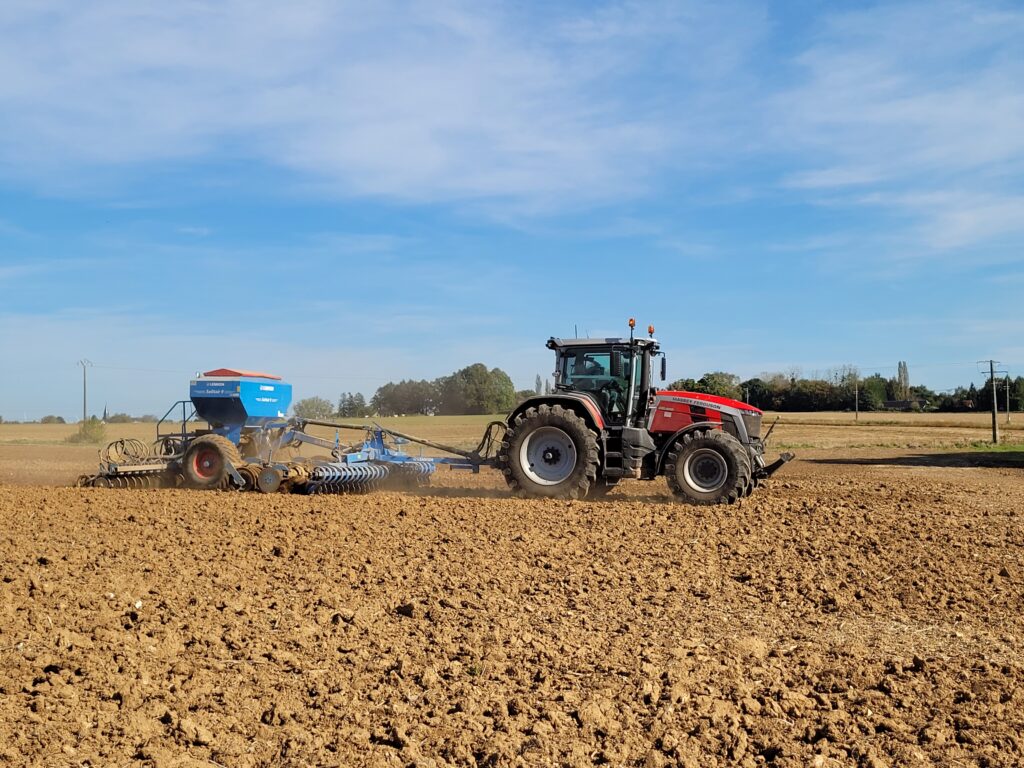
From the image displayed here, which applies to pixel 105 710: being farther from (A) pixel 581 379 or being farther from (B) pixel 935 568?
(A) pixel 581 379

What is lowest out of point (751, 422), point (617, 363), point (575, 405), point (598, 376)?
point (751, 422)

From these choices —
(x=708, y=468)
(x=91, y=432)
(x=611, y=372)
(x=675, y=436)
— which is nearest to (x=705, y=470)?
(x=708, y=468)

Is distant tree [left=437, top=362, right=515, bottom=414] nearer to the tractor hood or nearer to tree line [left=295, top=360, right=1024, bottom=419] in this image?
tree line [left=295, top=360, right=1024, bottom=419]

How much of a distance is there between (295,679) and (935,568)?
5.68m

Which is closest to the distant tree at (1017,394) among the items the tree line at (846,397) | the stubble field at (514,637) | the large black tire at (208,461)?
the tree line at (846,397)

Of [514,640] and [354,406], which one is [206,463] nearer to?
[514,640]

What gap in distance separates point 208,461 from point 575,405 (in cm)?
574

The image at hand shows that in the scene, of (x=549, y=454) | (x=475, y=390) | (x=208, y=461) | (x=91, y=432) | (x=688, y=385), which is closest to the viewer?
(x=549, y=454)

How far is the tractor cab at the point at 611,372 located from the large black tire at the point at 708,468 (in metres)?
0.85

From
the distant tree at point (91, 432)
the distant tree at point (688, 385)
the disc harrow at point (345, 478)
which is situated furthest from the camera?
the distant tree at point (91, 432)

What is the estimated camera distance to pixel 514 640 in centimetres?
609

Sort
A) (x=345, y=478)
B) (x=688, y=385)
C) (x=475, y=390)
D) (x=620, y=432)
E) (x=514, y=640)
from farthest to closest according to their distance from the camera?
(x=475, y=390), (x=688, y=385), (x=345, y=478), (x=620, y=432), (x=514, y=640)

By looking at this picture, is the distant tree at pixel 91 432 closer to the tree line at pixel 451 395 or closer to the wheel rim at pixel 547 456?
the tree line at pixel 451 395

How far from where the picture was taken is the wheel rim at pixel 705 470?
1228cm
